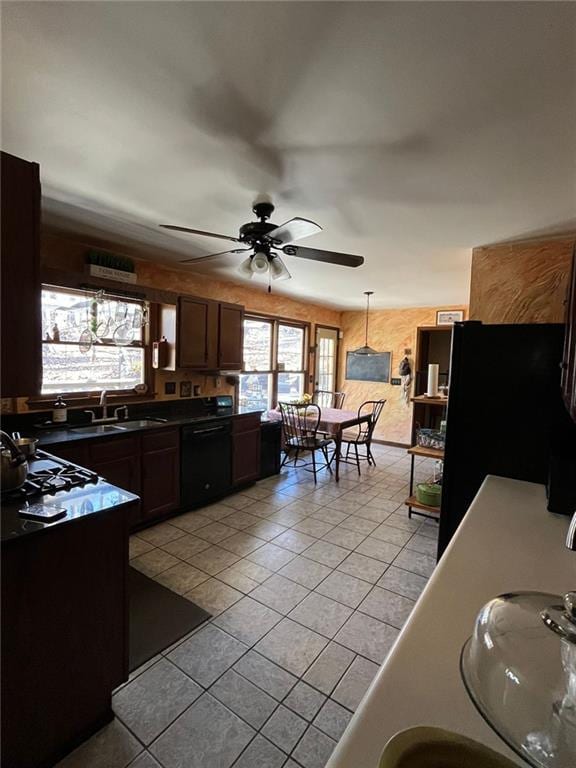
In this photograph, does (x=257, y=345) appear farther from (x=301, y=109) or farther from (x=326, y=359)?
(x=301, y=109)

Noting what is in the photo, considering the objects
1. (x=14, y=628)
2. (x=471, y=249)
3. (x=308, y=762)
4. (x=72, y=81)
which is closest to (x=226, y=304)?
(x=471, y=249)

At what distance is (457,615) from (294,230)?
1876 mm

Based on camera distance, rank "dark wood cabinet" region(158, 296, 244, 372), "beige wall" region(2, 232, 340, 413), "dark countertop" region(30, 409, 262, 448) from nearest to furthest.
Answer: "dark countertop" region(30, 409, 262, 448) < "beige wall" region(2, 232, 340, 413) < "dark wood cabinet" region(158, 296, 244, 372)

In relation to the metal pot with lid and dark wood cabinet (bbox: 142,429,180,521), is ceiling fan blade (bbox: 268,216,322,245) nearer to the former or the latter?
the metal pot with lid

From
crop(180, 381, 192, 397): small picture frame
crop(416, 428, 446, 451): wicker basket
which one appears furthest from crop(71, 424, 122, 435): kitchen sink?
crop(416, 428, 446, 451): wicker basket

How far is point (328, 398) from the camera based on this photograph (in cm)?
714

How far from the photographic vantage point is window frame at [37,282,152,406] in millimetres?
2988

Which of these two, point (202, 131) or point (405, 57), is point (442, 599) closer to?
point (405, 57)

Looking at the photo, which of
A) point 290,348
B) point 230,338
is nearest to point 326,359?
point 290,348

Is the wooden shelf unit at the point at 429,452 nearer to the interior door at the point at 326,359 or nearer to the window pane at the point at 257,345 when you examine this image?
the window pane at the point at 257,345

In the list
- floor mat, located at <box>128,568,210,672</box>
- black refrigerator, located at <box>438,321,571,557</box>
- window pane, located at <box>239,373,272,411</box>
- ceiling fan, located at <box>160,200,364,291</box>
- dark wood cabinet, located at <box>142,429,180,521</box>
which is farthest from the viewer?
window pane, located at <box>239,373,272,411</box>

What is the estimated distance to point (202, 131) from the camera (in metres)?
1.59

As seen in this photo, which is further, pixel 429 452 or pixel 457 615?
pixel 429 452

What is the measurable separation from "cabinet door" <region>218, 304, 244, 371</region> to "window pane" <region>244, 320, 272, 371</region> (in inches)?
29.9
